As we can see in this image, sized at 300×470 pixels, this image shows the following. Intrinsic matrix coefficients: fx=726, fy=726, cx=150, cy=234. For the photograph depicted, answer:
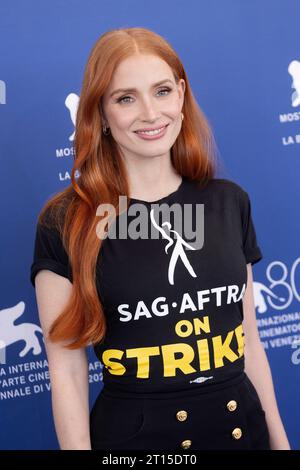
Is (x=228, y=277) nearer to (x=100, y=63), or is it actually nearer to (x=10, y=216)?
(x=100, y=63)

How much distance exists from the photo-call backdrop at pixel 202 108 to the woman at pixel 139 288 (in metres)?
0.47

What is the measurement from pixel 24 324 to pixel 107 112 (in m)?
0.79

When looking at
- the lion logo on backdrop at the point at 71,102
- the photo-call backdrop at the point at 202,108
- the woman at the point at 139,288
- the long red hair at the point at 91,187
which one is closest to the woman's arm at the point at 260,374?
the woman at the point at 139,288

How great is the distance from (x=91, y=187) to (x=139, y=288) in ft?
0.80

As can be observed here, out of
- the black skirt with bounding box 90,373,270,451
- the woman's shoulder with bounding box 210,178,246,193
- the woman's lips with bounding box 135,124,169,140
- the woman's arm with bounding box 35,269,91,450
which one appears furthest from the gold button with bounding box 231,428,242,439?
the woman's lips with bounding box 135,124,169,140

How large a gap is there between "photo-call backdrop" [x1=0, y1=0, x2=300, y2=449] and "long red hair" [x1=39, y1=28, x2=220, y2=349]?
462mm

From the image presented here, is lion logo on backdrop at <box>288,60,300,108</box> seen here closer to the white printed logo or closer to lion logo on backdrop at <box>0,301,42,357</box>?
the white printed logo

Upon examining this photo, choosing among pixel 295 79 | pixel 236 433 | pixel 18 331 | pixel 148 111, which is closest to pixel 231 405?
pixel 236 433

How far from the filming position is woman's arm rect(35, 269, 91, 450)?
4.81ft

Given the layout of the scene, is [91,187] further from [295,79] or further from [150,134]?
[295,79]

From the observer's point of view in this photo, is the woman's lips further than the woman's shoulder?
No

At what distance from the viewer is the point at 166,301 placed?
4.80ft

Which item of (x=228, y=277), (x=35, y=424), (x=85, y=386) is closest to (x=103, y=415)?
(x=85, y=386)

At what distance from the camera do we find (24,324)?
2.07 metres
